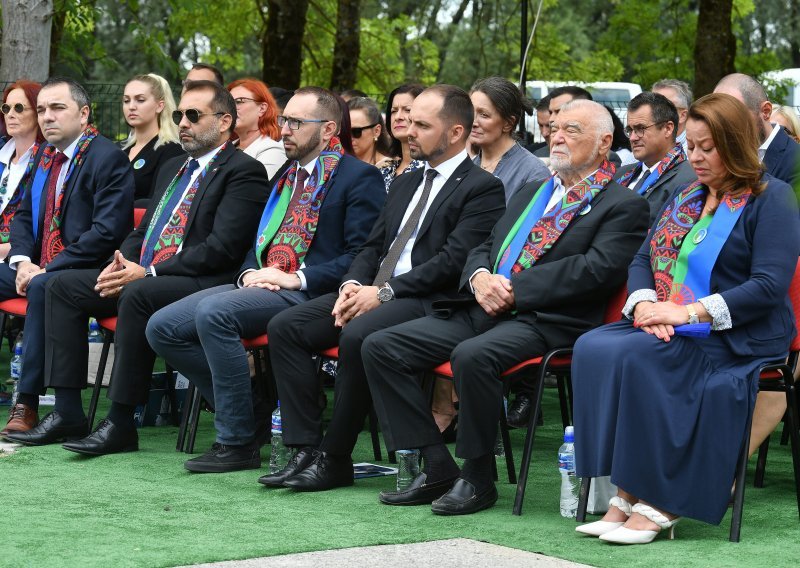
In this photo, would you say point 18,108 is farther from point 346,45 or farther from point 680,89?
point 346,45

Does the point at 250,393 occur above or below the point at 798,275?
below

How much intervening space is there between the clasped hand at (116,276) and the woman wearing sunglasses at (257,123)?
1356mm

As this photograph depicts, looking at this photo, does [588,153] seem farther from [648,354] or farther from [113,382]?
[113,382]

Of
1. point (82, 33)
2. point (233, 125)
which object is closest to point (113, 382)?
point (233, 125)

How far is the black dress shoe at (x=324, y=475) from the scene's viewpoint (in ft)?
19.2

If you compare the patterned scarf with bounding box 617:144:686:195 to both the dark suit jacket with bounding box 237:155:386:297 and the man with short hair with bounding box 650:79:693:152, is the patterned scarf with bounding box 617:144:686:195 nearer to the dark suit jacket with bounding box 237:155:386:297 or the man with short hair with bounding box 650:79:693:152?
the man with short hair with bounding box 650:79:693:152

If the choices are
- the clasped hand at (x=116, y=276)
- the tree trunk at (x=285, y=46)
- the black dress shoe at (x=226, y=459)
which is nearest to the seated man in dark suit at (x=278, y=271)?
the black dress shoe at (x=226, y=459)

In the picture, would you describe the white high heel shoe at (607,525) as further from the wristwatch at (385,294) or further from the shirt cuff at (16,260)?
the shirt cuff at (16,260)

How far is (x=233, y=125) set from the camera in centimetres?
737

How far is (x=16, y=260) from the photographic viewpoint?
7.84 m

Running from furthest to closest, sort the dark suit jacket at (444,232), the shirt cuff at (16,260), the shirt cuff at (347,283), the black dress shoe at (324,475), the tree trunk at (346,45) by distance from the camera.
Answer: the tree trunk at (346,45)
the shirt cuff at (16,260)
the shirt cuff at (347,283)
the dark suit jacket at (444,232)
the black dress shoe at (324,475)

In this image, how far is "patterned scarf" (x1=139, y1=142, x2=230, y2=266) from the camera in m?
7.18

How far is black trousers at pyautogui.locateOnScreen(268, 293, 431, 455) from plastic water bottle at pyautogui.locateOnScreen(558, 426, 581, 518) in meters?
0.97

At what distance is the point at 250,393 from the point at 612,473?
2199 millimetres
